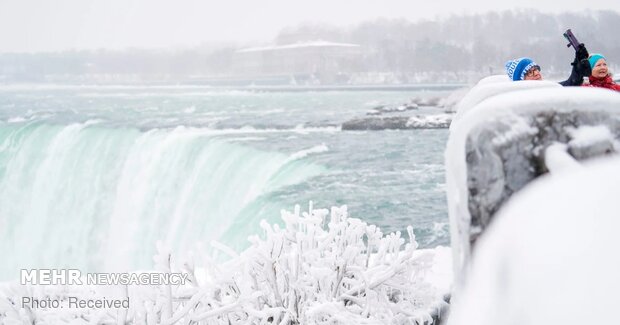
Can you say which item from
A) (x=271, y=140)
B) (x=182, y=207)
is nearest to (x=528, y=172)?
(x=182, y=207)

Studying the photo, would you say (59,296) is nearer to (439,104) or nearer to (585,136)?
(585,136)

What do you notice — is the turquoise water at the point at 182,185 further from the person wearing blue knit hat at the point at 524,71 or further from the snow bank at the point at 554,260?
the snow bank at the point at 554,260

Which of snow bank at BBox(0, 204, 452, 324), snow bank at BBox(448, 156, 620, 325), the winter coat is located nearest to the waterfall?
the winter coat

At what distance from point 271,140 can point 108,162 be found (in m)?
6.65

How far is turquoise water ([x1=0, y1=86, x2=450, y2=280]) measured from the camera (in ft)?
51.5

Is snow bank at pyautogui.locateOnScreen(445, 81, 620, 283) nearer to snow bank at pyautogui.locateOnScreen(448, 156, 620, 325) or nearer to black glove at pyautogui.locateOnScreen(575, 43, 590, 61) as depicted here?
snow bank at pyautogui.locateOnScreen(448, 156, 620, 325)

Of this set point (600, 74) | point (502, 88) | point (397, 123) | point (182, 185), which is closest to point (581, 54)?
point (600, 74)

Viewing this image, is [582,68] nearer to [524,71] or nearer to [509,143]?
[524,71]

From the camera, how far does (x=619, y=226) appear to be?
1.37 meters

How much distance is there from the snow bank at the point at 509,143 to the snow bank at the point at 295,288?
1.66m

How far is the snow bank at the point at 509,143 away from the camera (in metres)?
1.92

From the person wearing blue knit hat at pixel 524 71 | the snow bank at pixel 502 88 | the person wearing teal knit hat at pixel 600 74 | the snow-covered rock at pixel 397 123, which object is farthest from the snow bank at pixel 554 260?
the snow-covered rock at pixel 397 123

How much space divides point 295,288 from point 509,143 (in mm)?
Answer: 2218

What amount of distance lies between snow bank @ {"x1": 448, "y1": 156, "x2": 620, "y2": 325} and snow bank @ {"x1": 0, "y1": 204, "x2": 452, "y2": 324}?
191 cm
